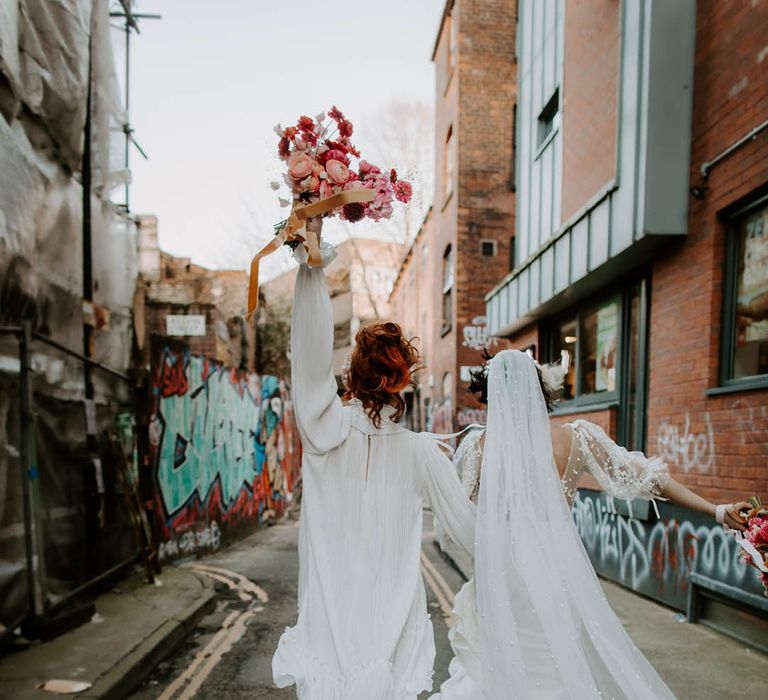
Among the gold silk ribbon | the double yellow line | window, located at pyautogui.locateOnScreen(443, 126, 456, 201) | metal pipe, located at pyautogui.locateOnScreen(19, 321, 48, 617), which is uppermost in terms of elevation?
window, located at pyautogui.locateOnScreen(443, 126, 456, 201)

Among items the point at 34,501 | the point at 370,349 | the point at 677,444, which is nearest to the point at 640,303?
the point at 677,444

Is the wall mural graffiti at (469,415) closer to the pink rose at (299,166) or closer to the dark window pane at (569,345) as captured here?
the dark window pane at (569,345)

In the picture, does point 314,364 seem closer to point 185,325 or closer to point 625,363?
point 625,363

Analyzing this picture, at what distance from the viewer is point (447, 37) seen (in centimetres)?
1797

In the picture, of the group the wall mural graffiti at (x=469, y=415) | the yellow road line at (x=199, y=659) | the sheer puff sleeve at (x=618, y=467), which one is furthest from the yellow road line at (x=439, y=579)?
the wall mural graffiti at (x=469, y=415)

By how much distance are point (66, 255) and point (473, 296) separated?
1111cm

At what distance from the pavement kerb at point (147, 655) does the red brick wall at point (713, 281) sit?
4593 millimetres

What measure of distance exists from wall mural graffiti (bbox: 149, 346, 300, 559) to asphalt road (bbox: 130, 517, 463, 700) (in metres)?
0.73

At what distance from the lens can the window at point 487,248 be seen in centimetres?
1616

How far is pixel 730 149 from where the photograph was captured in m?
5.11

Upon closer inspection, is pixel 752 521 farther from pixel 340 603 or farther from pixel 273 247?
pixel 273 247

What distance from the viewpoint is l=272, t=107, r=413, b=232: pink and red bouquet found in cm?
207

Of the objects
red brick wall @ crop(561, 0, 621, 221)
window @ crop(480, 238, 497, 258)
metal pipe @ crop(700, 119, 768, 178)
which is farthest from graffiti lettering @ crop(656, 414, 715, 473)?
window @ crop(480, 238, 497, 258)

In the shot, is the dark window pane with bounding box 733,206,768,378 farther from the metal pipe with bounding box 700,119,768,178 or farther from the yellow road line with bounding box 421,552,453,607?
the yellow road line with bounding box 421,552,453,607
